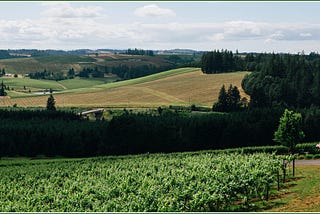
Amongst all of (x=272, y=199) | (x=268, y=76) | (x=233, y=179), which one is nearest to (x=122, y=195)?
(x=233, y=179)

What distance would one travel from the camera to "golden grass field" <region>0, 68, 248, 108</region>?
14350 centimetres

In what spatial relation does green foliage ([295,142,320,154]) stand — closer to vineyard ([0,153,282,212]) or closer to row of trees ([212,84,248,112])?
vineyard ([0,153,282,212])

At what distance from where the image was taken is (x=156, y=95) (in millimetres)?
155375

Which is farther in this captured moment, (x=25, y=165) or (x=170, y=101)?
(x=170, y=101)

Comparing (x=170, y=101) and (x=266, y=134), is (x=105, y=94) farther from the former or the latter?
(x=266, y=134)

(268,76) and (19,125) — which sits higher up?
(268,76)

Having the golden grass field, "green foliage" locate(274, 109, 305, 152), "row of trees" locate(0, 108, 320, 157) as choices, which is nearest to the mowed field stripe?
the golden grass field

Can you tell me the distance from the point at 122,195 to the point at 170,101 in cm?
10318

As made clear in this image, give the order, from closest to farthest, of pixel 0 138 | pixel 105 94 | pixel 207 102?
pixel 0 138 < pixel 207 102 < pixel 105 94

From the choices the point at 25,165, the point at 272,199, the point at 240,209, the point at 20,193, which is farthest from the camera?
Result: the point at 25,165

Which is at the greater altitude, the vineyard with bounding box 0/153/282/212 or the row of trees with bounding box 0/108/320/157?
the vineyard with bounding box 0/153/282/212

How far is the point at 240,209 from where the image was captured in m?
39.1

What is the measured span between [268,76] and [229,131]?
176ft

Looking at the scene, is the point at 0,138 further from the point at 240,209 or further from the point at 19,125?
the point at 240,209
